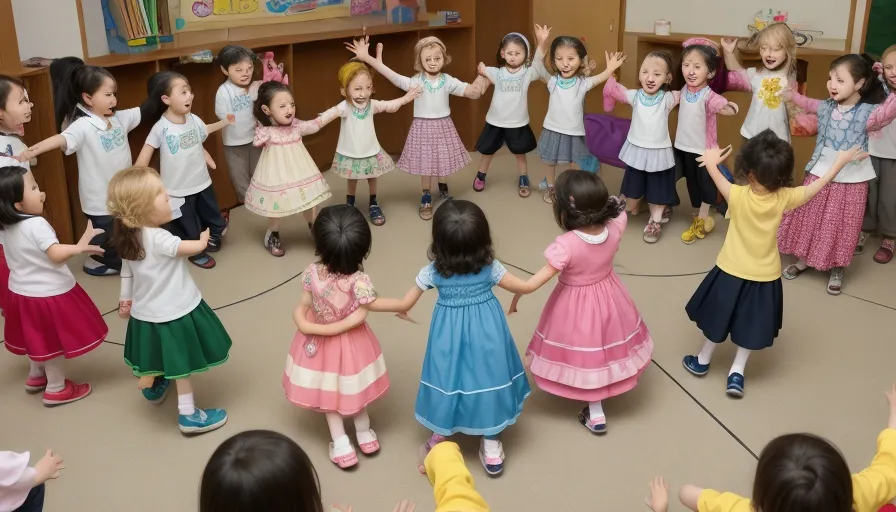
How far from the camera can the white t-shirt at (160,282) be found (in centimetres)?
337

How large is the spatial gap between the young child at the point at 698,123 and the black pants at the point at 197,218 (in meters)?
2.81

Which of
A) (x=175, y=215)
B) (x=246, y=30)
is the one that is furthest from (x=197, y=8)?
(x=175, y=215)

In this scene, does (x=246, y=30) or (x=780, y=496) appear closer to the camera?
(x=780, y=496)

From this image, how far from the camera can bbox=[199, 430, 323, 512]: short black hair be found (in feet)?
5.78

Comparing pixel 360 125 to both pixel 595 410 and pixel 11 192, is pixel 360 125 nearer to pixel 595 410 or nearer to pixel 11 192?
pixel 11 192

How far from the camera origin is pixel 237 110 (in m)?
5.38

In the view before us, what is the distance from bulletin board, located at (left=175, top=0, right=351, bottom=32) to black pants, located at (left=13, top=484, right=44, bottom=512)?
391 centimetres

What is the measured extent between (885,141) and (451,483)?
3.89 meters

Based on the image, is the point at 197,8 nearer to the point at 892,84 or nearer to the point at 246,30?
the point at 246,30

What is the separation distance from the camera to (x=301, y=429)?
364 cm

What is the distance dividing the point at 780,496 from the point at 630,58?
5419mm

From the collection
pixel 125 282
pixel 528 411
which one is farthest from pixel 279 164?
pixel 528 411

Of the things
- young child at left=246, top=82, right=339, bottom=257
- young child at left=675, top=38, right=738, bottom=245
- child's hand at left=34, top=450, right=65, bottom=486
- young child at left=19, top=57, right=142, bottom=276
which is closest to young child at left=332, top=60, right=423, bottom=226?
young child at left=246, top=82, right=339, bottom=257

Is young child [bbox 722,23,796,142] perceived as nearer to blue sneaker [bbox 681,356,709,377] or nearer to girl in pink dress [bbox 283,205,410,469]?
blue sneaker [bbox 681,356,709,377]
